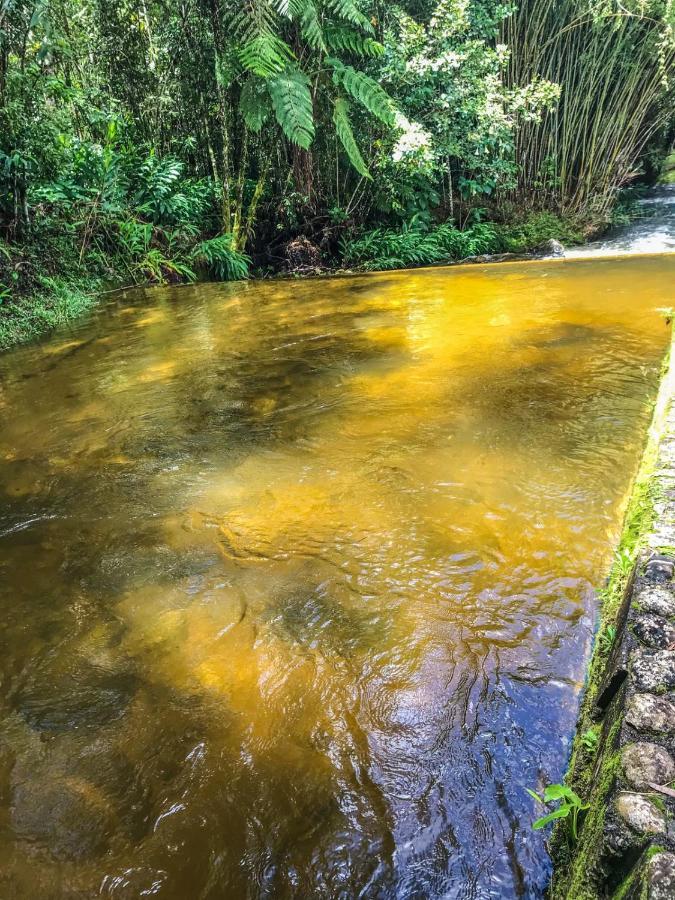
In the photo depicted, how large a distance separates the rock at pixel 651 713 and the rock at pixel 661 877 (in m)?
0.35

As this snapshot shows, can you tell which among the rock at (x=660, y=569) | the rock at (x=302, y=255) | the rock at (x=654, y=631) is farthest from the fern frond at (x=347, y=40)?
the rock at (x=654, y=631)

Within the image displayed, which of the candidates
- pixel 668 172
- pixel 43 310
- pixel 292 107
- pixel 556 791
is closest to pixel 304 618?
pixel 556 791

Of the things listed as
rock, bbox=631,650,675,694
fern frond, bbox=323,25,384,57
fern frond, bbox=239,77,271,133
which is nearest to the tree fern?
fern frond, bbox=239,77,271,133

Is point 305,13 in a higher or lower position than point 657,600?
higher

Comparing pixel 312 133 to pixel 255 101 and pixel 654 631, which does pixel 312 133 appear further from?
pixel 654 631

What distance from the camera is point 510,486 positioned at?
2.73m

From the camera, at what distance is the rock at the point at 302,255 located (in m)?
9.37

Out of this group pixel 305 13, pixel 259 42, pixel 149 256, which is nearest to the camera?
pixel 259 42

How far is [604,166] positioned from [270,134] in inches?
243

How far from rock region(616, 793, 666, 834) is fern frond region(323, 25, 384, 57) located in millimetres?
9201

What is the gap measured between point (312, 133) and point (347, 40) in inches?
61.9

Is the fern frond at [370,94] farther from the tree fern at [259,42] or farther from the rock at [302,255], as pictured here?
the rock at [302,255]

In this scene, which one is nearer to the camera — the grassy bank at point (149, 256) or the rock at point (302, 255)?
the grassy bank at point (149, 256)

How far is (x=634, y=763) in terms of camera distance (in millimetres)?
1180
